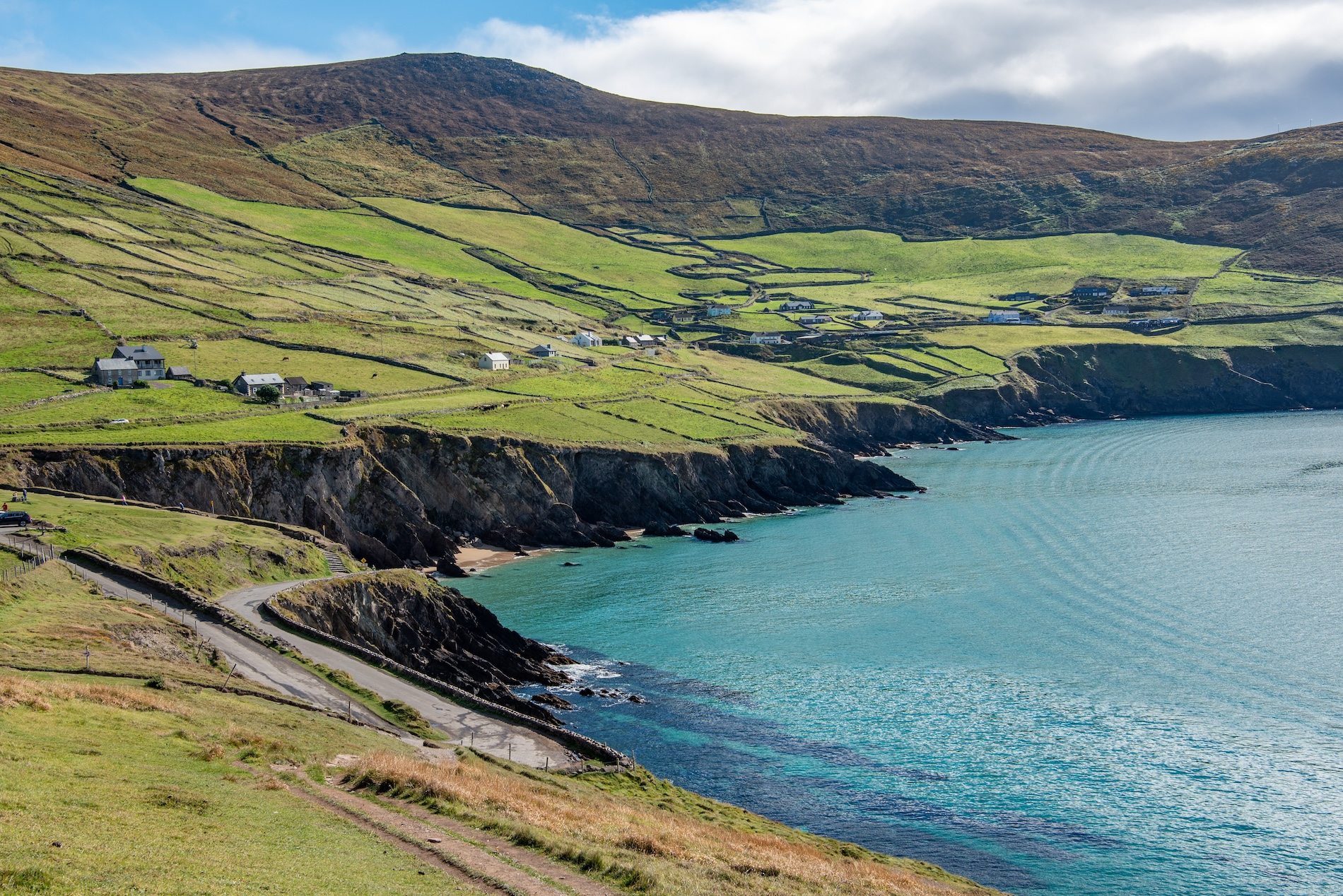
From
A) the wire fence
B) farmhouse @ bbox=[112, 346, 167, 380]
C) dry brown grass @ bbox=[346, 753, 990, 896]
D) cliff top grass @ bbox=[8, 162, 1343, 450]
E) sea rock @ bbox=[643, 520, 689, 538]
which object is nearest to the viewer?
dry brown grass @ bbox=[346, 753, 990, 896]

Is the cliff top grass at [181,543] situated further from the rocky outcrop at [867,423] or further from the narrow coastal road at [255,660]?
the rocky outcrop at [867,423]

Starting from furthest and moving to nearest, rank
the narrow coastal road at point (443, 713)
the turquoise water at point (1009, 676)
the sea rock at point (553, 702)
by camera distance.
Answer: the sea rock at point (553, 702), the narrow coastal road at point (443, 713), the turquoise water at point (1009, 676)

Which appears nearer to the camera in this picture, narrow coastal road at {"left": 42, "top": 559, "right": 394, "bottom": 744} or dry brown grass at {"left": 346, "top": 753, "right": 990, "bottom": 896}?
dry brown grass at {"left": 346, "top": 753, "right": 990, "bottom": 896}

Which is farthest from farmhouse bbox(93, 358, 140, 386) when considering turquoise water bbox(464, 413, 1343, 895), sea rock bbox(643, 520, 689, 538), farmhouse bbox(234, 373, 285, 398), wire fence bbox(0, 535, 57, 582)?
sea rock bbox(643, 520, 689, 538)

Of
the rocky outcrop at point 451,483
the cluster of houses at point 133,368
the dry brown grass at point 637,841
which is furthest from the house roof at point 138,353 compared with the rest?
the dry brown grass at point 637,841

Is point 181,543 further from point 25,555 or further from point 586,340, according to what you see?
point 586,340

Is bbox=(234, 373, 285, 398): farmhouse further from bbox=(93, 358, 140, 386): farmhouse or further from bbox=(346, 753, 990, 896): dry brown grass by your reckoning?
bbox=(346, 753, 990, 896): dry brown grass
